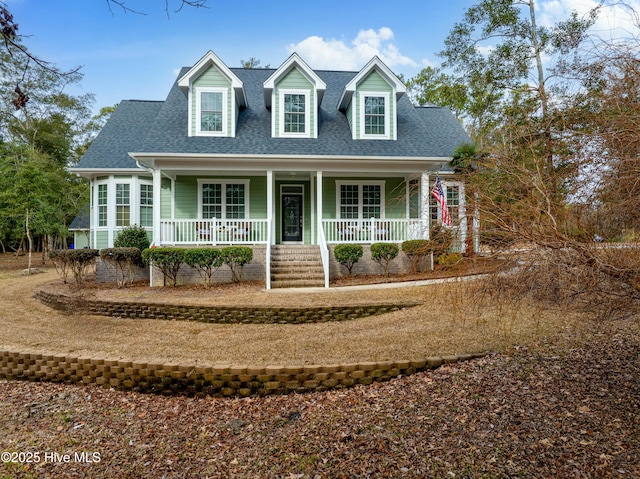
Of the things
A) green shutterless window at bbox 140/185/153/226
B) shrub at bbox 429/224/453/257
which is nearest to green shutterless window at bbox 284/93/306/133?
green shutterless window at bbox 140/185/153/226

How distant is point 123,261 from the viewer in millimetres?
10609

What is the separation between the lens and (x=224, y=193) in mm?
13531

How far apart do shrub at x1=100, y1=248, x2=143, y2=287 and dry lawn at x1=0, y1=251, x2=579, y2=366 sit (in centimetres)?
203

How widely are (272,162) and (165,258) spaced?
4.42 m

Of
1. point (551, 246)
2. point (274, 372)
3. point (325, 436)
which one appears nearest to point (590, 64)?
point (551, 246)

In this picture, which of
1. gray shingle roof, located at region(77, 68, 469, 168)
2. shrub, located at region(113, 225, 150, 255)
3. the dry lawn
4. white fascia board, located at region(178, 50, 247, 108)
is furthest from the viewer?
white fascia board, located at region(178, 50, 247, 108)

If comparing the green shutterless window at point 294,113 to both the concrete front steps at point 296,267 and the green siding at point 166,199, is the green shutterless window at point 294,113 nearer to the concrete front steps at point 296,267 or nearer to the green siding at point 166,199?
the concrete front steps at point 296,267

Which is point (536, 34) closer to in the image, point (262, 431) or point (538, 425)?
point (538, 425)

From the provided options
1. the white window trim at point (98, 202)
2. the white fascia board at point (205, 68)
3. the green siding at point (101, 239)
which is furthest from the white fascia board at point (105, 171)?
the white fascia board at point (205, 68)

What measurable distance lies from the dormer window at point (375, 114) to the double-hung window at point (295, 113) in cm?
211

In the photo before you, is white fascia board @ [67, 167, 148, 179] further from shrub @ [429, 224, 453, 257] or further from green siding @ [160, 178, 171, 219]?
shrub @ [429, 224, 453, 257]

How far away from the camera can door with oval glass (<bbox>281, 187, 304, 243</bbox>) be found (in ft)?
45.9

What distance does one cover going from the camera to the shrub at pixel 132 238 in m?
12.5

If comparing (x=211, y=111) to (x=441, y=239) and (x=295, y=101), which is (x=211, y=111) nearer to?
(x=295, y=101)
